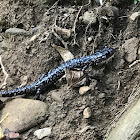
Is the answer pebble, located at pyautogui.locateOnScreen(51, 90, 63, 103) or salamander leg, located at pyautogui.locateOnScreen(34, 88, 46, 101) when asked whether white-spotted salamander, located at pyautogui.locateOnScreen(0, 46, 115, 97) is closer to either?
salamander leg, located at pyautogui.locateOnScreen(34, 88, 46, 101)

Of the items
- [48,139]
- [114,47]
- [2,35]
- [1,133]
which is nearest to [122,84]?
[114,47]

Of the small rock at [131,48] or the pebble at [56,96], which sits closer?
the pebble at [56,96]

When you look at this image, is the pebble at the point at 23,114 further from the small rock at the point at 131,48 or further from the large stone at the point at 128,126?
the small rock at the point at 131,48

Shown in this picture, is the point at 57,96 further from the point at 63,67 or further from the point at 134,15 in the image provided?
the point at 134,15

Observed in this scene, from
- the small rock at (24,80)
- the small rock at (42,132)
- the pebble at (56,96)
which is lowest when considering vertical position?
the small rock at (42,132)

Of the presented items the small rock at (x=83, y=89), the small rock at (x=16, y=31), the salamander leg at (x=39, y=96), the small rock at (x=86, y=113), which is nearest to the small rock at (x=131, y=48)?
the small rock at (x=83, y=89)

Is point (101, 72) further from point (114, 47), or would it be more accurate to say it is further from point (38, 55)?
point (38, 55)

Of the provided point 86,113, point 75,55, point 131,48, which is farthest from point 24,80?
Answer: point 131,48

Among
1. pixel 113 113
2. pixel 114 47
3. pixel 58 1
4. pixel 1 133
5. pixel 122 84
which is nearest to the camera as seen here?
pixel 1 133
